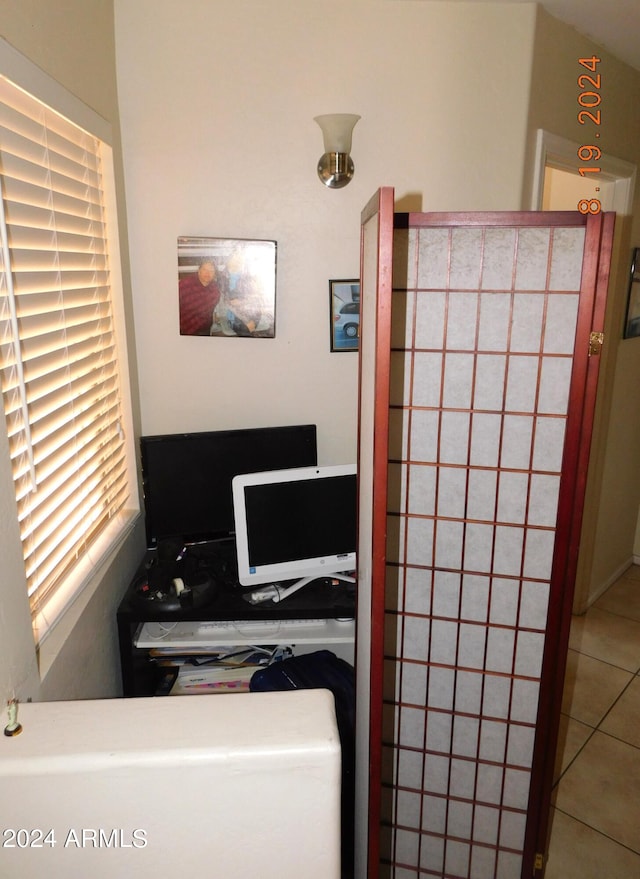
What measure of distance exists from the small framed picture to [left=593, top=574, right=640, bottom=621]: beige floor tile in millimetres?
2146

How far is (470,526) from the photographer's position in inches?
56.1

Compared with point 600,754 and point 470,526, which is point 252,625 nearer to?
point 470,526

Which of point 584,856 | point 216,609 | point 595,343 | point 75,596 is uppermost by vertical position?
point 595,343

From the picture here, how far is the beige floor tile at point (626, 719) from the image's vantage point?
240 cm

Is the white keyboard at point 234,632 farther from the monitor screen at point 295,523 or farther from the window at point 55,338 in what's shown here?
the window at point 55,338

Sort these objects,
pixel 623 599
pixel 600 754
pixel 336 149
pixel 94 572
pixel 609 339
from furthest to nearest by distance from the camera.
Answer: pixel 623 599
pixel 609 339
pixel 600 754
pixel 336 149
pixel 94 572

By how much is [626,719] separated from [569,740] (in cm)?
30

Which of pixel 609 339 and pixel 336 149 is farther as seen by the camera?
pixel 609 339

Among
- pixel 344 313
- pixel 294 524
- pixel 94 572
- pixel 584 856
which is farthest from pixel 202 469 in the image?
pixel 584 856

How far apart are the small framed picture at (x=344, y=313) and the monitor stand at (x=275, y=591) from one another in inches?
34.0

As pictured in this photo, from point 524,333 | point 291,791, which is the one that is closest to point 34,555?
point 291,791

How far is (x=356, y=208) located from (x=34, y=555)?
1.56m

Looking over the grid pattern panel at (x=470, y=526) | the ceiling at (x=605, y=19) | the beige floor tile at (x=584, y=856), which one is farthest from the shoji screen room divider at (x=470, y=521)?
the ceiling at (x=605, y=19)

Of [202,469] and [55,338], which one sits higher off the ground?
[55,338]
